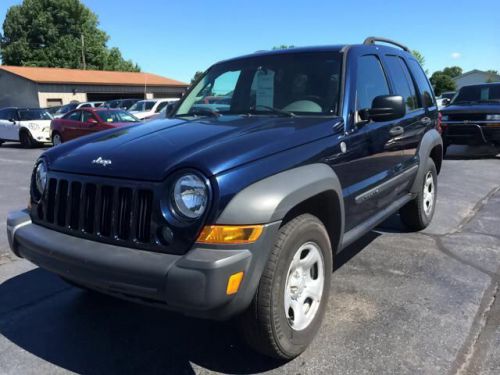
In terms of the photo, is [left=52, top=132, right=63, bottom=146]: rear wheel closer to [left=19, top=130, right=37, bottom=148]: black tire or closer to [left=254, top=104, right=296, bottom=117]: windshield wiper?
[left=19, top=130, right=37, bottom=148]: black tire

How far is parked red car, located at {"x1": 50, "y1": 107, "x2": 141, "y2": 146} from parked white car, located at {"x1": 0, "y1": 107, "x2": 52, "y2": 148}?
4.80ft

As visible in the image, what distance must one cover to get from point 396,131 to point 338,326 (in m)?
1.86

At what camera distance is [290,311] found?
9.18ft

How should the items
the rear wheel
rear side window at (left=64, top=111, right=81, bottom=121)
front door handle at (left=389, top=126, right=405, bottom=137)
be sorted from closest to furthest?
front door handle at (left=389, top=126, right=405, bottom=137)
rear side window at (left=64, top=111, right=81, bottom=121)
the rear wheel

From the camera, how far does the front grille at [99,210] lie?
2479mm

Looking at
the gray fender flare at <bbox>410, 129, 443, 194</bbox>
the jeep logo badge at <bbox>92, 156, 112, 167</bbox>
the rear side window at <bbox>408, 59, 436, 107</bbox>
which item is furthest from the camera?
the rear side window at <bbox>408, 59, 436, 107</bbox>

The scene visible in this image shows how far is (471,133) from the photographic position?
11.1 meters

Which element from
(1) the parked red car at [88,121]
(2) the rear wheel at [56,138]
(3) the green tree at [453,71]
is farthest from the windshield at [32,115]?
(3) the green tree at [453,71]

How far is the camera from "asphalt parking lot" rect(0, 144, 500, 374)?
2.82m

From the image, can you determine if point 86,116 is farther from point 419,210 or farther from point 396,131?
point 396,131

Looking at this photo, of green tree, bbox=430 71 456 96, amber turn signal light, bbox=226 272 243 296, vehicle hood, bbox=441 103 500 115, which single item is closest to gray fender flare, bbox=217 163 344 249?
amber turn signal light, bbox=226 272 243 296

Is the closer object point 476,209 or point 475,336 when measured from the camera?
point 475,336

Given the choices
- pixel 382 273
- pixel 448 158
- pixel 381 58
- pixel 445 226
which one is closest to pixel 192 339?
pixel 382 273

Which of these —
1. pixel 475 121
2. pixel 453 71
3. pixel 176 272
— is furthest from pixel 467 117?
pixel 453 71
